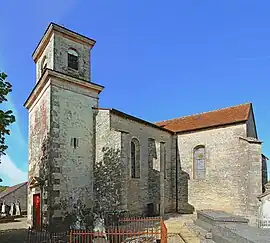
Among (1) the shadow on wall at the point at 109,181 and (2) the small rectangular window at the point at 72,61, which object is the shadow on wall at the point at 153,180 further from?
(2) the small rectangular window at the point at 72,61

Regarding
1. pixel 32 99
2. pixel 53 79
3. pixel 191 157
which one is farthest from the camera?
pixel 191 157

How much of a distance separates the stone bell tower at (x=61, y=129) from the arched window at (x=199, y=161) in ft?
33.1

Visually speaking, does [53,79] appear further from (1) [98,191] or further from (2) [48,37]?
(1) [98,191]

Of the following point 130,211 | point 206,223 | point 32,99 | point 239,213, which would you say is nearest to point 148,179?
point 130,211

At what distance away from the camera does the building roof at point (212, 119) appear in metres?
23.5

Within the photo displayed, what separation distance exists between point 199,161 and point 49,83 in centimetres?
1412

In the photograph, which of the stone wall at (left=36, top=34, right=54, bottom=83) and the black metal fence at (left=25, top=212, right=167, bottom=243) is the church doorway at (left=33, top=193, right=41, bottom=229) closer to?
the black metal fence at (left=25, top=212, right=167, bottom=243)

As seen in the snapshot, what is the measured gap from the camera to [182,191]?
25469mm

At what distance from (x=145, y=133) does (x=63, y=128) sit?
23.7 feet

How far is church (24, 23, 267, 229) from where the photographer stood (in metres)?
17.5

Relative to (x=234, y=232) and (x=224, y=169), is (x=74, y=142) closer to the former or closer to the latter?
(x=224, y=169)

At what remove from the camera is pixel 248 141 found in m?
21.8

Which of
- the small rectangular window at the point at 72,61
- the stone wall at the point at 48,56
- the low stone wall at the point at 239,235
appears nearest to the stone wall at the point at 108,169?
the small rectangular window at the point at 72,61

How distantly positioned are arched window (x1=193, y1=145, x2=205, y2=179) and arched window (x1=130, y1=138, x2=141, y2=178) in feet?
19.6
